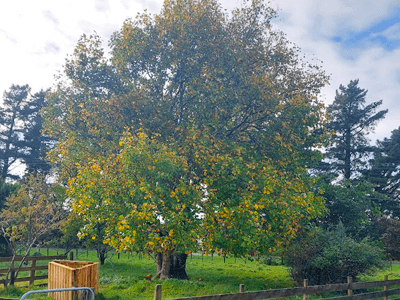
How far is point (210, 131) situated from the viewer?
1844cm

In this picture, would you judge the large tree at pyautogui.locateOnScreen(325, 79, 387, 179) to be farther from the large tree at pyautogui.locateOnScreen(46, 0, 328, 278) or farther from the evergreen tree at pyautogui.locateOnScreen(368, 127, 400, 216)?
the large tree at pyautogui.locateOnScreen(46, 0, 328, 278)

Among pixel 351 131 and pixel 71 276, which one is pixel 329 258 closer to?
pixel 71 276

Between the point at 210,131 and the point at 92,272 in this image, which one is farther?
the point at 210,131

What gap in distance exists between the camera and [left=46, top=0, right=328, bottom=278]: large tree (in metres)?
14.6

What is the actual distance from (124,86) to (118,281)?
9.58 meters

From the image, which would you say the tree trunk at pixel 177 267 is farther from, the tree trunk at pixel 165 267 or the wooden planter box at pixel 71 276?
the wooden planter box at pixel 71 276

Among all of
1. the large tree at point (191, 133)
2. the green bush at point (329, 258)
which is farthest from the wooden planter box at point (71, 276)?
the green bush at point (329, 258)

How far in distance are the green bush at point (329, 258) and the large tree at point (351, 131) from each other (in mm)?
37839

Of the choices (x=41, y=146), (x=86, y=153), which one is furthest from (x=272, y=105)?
(x=41, y=146)


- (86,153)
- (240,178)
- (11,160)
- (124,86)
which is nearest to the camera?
(240,178)

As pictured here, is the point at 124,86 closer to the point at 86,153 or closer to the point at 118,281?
the point at 86,153

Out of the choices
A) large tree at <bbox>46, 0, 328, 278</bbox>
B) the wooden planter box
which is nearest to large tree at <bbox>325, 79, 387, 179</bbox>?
large tree at <bbox>46, 0, 328, 278</bbox>

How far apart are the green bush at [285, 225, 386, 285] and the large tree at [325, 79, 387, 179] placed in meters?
37.8

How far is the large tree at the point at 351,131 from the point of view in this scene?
54.2 metres
